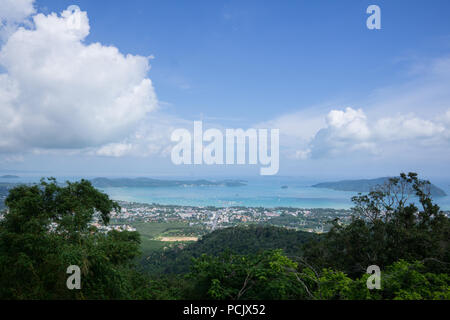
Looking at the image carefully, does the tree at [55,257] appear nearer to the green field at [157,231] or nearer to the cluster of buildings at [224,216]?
the green field at [157,231]

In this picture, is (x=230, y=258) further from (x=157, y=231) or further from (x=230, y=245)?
(x=157, y=231)

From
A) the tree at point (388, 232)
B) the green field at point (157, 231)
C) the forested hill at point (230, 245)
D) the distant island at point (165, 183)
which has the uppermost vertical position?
the tree at point (388, 232)

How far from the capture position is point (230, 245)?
21969mm

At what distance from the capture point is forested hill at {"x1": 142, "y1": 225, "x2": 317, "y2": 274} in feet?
64.4

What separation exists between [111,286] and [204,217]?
4549 cm

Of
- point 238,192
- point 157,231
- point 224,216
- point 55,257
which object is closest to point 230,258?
point 55,257

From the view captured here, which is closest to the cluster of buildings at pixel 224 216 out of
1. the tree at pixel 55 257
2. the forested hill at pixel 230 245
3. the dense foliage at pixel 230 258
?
the forested hill at pixel 230 245

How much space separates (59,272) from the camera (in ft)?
15.9

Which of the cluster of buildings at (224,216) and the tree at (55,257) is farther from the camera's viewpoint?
the cluster of buildings at (224,216)

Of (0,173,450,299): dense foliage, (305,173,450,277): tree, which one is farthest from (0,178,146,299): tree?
(305,173,450,277): tree

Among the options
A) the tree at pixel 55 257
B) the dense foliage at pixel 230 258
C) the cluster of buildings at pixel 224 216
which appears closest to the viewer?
the dense foliage at pixel 230 258

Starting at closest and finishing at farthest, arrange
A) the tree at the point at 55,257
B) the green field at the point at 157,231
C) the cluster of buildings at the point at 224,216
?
1. the tree at the point at 55,257
2. the green field at the point at 157,231
3. the cluster of buildings at the point at 224,216

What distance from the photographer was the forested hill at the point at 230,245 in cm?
1961
